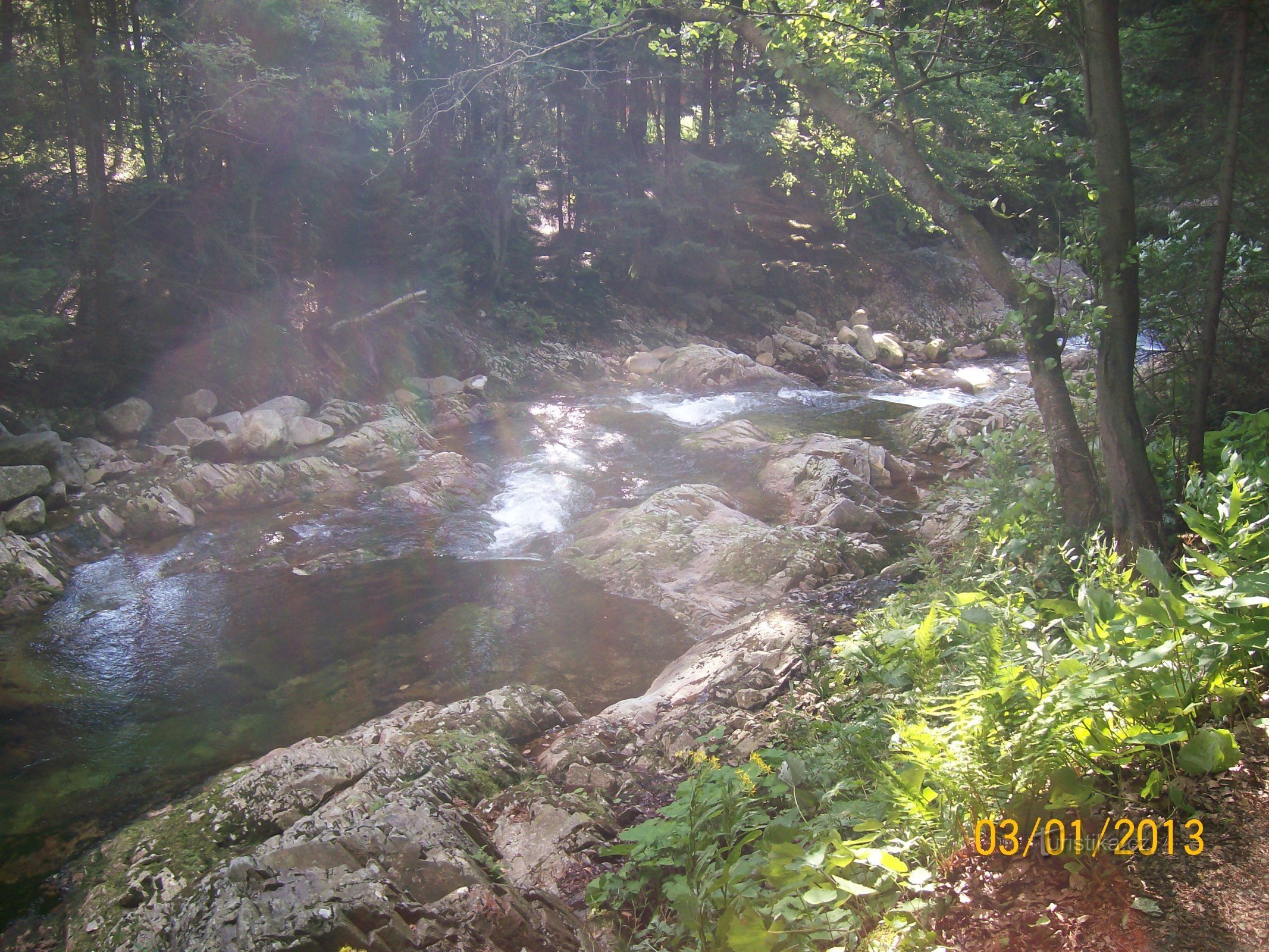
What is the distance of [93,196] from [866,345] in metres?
16.9

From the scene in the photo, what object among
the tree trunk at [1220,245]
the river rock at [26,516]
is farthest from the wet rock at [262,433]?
the tree trunk at [1220,245]

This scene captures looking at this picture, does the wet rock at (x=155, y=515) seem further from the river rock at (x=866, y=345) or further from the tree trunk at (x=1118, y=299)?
the river rock at (x=866, y=345)

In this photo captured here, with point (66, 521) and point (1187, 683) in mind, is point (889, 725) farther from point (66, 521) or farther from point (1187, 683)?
point (66, 521)

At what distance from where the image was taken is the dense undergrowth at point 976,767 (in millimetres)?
2053

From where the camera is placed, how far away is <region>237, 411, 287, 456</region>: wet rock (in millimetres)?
11023

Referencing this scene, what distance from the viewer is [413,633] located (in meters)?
6.87

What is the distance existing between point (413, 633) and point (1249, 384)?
6.29m

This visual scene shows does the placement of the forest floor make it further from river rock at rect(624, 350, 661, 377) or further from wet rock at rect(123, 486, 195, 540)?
→ river rock at rect(624, 350, 661, 377)

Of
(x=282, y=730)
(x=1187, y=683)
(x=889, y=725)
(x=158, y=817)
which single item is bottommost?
(x=282, y=730)

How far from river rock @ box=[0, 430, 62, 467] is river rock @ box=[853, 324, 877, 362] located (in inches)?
668

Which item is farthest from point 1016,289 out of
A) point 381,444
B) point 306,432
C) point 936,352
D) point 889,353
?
point 936,352

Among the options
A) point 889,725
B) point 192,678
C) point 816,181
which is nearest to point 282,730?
point 192,678
